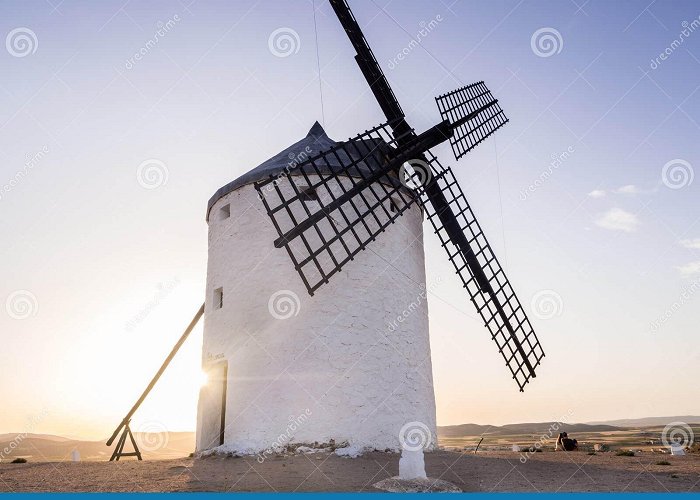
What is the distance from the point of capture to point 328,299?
401 inches

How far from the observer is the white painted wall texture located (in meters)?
9.56

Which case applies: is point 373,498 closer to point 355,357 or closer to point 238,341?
point 355,357

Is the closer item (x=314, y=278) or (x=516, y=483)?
(x=516, y=483)

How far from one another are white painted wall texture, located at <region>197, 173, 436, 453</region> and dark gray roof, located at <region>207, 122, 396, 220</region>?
303 millimetres

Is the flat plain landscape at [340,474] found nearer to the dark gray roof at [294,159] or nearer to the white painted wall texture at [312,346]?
the white painted wall texture at [312,346]

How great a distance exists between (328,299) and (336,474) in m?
3.53

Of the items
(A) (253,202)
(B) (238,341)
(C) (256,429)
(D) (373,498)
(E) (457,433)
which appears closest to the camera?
(D) (373,498)

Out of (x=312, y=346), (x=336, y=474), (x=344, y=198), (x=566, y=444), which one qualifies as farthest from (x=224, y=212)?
(x=566, y=444)

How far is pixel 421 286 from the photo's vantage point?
11.7 m

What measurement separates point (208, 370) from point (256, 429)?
6.73 feet

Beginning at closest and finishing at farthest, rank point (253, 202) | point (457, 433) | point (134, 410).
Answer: point (253, 202), point (134, 410), point (457, 433)

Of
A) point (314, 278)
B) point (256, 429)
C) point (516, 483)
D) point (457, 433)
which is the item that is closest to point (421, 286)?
point (314, 278)

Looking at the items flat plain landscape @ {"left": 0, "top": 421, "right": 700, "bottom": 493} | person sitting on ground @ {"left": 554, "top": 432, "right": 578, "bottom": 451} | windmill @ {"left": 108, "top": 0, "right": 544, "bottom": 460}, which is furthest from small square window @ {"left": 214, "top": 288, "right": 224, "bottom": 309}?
person sitting on ground @ {"left": 554, "top": 432, "right": 578, "bottom": 451}

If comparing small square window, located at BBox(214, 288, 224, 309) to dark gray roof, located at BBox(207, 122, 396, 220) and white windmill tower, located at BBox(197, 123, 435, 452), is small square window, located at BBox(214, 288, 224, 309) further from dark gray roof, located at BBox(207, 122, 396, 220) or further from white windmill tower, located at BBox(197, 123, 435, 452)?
dark gray roof, located at BBox(207, 122, 396, 220)
